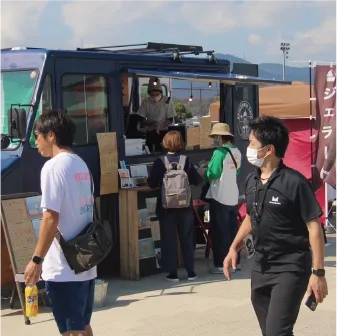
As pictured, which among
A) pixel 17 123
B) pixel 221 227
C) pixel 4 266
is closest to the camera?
pixel 17 123

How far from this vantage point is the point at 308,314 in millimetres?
6859

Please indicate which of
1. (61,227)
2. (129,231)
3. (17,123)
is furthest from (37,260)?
(129,231)

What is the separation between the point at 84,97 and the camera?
8188 millimetres

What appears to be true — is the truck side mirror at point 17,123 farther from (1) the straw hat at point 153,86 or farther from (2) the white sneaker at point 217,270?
(2) the white sneaker at point 217,270

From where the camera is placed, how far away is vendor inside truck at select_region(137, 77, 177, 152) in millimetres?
9727

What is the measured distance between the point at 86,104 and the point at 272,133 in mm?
4060

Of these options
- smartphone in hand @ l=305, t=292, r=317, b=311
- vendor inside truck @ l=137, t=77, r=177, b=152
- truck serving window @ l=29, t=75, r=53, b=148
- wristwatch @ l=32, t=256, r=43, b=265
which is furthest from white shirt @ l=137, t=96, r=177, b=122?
smartphone in hand @ l=305, t=292, r=317, b=311

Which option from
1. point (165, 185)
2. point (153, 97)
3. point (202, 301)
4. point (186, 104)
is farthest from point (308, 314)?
point (186, 104)

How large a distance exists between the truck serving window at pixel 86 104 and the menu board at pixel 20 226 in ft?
4.08

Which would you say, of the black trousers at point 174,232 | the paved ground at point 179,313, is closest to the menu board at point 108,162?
the black trousers at point 174,232

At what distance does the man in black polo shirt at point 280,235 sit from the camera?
426 centimetres

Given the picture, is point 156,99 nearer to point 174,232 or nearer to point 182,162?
point 182,162

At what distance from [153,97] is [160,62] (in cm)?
80

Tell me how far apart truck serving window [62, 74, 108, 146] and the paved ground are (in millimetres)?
1760
